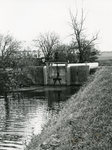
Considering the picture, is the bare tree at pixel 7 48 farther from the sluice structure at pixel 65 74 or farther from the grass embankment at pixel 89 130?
the grass embankment at pixel 89 130

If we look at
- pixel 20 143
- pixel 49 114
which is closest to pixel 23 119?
pixel 49 114

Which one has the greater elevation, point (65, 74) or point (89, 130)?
point (89, 130)

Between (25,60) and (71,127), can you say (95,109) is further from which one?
(25,60)

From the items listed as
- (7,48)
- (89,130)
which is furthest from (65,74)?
(89,130)

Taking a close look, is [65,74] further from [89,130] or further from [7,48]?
[89,130]

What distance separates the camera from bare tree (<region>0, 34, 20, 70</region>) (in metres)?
49.4

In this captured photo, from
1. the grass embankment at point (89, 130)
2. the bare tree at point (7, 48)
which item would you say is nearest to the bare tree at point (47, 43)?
the bare tree at point (7, 48)

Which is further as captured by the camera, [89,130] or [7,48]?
[7,48]

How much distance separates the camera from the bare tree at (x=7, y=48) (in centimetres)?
4941

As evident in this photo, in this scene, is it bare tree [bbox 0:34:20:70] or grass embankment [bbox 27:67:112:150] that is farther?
bare tree [bbox 0:34:20:70]

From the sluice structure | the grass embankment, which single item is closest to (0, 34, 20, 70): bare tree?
the sluice structure

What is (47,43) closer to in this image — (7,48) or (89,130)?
(7,48)

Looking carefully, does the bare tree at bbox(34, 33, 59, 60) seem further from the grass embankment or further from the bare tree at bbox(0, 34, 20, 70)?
the grass embankment

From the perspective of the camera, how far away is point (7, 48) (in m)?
51.9
